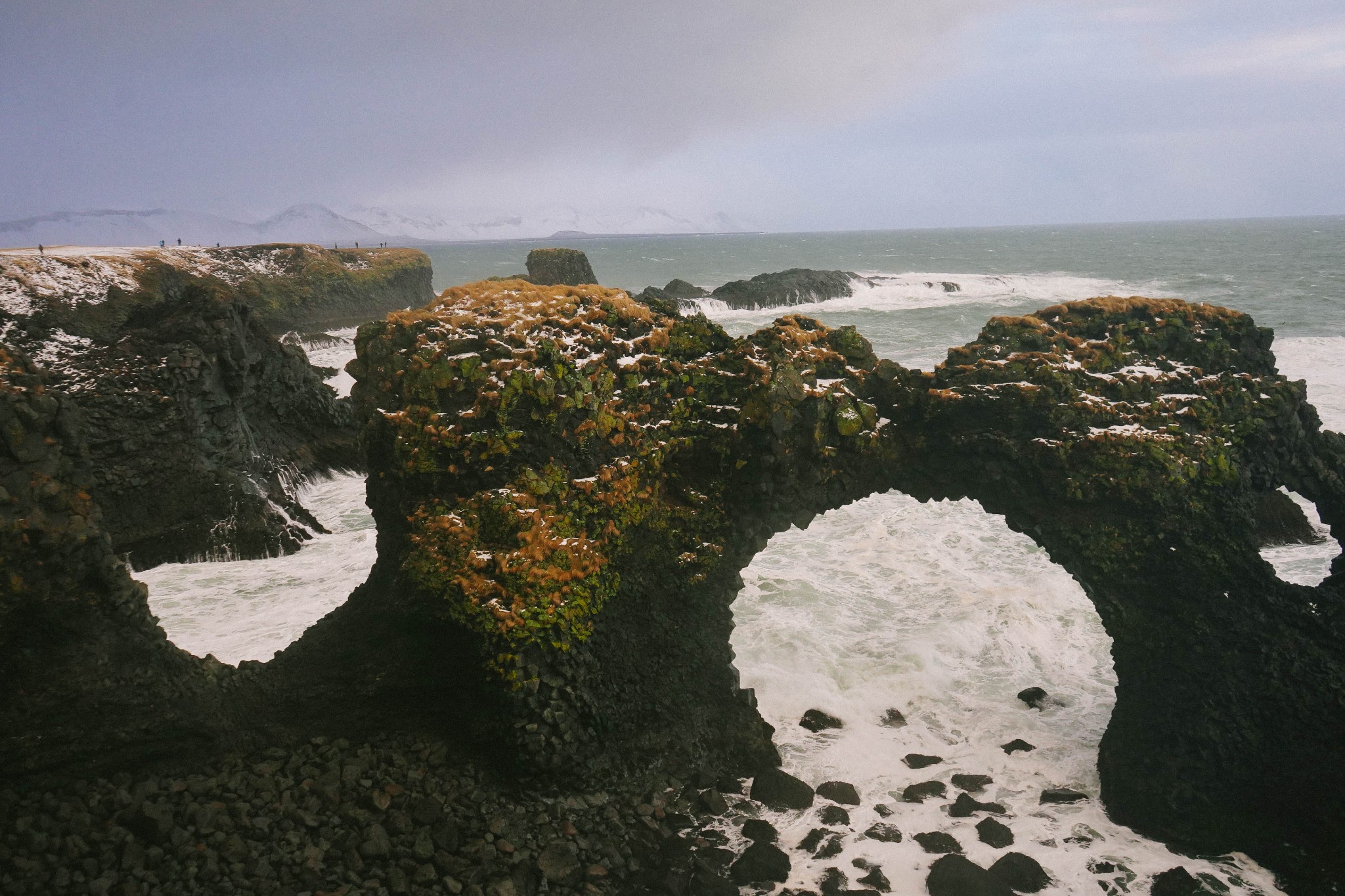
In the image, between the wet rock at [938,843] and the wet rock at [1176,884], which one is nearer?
the wet rock at [1176,884]

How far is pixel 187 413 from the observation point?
2177 centimetres

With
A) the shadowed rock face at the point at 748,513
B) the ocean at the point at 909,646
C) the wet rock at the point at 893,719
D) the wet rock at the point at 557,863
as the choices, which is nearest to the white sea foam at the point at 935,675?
the ocean at the point at 909,646

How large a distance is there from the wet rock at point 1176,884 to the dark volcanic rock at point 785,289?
58402 mm

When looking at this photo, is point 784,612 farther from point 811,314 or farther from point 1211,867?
point 811,314

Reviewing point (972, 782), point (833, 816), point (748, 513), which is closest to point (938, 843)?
point (833, 816)

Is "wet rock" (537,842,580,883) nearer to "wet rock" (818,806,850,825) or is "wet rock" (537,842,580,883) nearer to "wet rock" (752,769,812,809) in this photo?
"wet rock" (752,769,812,809)

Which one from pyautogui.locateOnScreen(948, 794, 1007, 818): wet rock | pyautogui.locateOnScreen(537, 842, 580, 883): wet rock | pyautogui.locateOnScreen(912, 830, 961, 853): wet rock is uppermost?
pyautogui.locateOnScreen(537, 842, 580, 883): wet rock

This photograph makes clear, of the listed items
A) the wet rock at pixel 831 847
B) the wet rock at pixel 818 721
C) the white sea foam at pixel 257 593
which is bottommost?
the wet rock at pixel 831 847

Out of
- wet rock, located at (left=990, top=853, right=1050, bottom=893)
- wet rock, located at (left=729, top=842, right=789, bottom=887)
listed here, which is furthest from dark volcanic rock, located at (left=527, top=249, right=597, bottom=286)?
wet rock, located at (left=990, top=853, right=1050, bottom=893)

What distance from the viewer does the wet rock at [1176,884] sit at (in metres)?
10.7

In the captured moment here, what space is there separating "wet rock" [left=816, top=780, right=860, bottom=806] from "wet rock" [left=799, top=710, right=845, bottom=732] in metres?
A: 1.61

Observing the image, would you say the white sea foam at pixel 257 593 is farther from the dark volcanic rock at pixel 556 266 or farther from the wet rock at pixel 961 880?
the dark volcanic rock at pixel 556 266

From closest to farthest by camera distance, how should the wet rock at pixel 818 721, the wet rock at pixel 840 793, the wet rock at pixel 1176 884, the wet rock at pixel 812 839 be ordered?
the wet rock at pixel 1176 884 → the wet rock at pixel 812 839 → the wet rock at pixel 840 793 → the wet rock at pixel 818 721

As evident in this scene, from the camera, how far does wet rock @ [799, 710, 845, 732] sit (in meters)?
14.6
